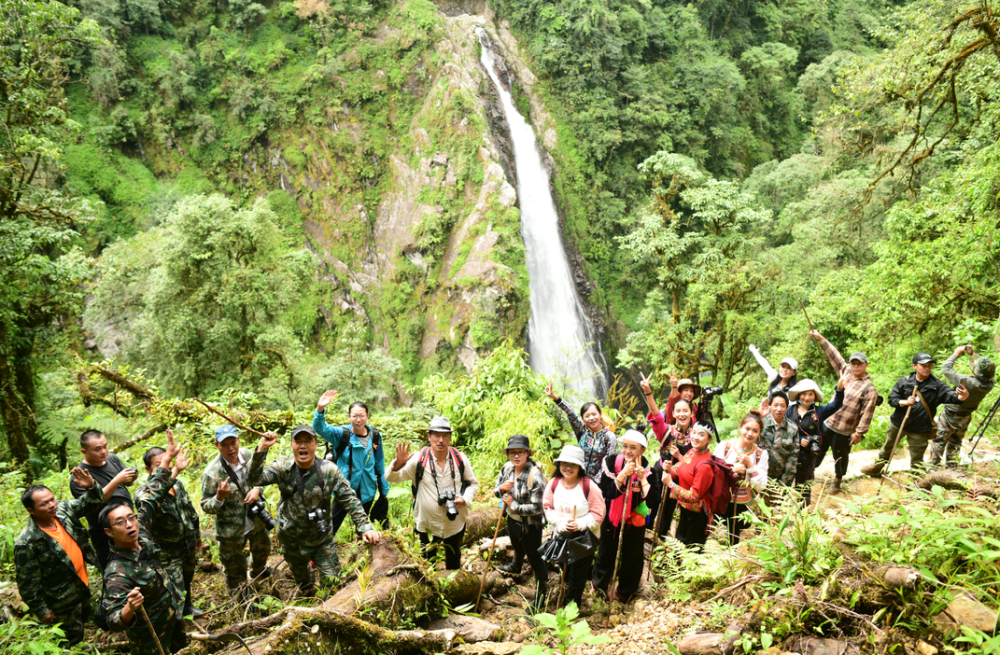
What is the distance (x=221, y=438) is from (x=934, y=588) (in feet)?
15.7

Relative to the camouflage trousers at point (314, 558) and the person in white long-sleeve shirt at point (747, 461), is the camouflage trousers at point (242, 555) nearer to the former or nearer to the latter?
the camouflage trousers at point (314, 558)

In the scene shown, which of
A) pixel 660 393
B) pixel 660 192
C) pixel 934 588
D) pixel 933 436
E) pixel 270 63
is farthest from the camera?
pixel 270 63

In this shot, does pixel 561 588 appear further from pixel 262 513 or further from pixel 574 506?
pixel 262 513

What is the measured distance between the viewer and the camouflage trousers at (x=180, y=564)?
166 inches

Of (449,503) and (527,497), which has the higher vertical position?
(527,497)

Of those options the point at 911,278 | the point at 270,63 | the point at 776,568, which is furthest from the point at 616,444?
the point at 270,63

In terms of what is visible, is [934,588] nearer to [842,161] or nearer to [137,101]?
[842,161]

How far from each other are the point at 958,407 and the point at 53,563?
28.0ft

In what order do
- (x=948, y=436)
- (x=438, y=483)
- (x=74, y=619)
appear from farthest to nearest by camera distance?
(x=948, y=436) → (x=438, y=483) → (x=74, y=619)

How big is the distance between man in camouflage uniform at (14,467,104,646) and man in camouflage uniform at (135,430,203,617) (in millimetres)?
543

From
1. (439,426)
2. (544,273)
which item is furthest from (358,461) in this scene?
(544,273)

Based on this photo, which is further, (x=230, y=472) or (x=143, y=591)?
(x=230, y=472)

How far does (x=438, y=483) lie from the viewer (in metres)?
4.70

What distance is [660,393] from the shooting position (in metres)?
19.6
